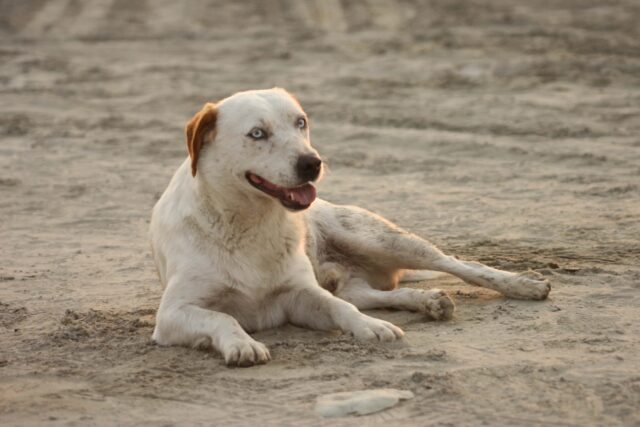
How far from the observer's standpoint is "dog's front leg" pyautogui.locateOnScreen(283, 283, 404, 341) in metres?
5.68

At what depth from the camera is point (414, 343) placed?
18.4 feet

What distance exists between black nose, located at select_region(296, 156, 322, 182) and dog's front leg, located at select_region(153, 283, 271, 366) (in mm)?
799

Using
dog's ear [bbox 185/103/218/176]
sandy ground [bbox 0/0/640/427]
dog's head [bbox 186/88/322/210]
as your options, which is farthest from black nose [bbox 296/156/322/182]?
sandy ground [bbox 0/0/640/427]

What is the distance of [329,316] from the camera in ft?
19.6

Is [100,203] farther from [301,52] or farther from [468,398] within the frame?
[301,52]

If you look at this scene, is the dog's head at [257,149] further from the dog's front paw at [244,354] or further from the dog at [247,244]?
the dog's front paw at [244,354]

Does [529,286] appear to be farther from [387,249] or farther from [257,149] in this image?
[257,149]

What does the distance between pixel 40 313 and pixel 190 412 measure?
203cm

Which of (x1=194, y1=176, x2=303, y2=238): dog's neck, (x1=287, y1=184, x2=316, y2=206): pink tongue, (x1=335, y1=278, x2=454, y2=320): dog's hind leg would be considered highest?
(x1=287, y1=184, x2=316, y2=206): pink tongue

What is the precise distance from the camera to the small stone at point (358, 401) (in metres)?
4.64

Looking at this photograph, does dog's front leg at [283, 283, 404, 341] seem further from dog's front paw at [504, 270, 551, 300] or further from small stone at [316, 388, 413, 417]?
dog's front paw at [504, 270, 551, 300]

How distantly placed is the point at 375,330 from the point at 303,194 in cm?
77

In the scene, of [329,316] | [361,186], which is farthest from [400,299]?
[361,186]

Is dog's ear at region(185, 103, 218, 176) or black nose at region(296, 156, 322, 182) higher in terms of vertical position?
dog's ear at region(185, 103, 218, 176)
